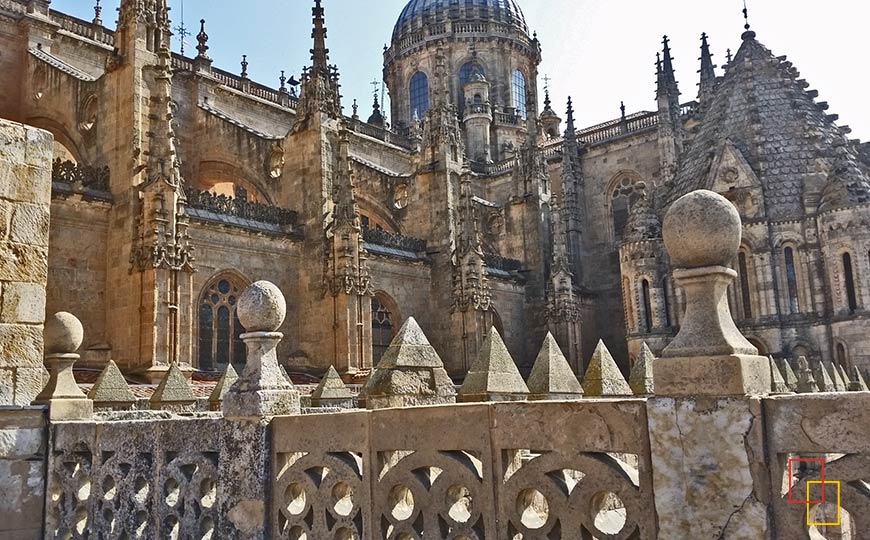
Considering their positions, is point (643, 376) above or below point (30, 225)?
below

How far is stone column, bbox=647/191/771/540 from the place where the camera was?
321cm

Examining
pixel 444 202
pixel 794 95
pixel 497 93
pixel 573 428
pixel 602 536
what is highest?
pixel 497 93

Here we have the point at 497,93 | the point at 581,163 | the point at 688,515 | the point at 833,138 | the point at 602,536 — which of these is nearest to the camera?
the point at 688,515

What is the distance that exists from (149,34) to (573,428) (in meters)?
17.5

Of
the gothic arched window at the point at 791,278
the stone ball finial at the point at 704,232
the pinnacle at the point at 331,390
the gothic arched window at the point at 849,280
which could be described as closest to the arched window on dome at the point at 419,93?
the gothic arched window at the point at 791,278

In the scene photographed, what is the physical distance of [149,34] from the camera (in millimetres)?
18125

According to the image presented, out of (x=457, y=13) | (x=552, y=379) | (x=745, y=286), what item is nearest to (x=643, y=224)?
(x=745, y=286)

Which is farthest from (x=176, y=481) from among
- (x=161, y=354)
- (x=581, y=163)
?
(x=581, y=163)

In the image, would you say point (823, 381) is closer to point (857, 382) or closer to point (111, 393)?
point (857, 382)

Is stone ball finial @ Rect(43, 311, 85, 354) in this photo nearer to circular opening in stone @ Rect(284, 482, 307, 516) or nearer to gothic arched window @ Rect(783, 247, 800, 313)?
circular opening in stone @ Rect(284, 482, 307, 516)

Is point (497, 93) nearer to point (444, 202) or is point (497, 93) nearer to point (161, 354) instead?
point (444, 202)

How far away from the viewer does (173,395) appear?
494 inches

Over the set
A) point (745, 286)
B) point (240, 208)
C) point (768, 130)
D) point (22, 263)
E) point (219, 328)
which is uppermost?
point (768, 130)

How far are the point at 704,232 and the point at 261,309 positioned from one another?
3074 millimetres
